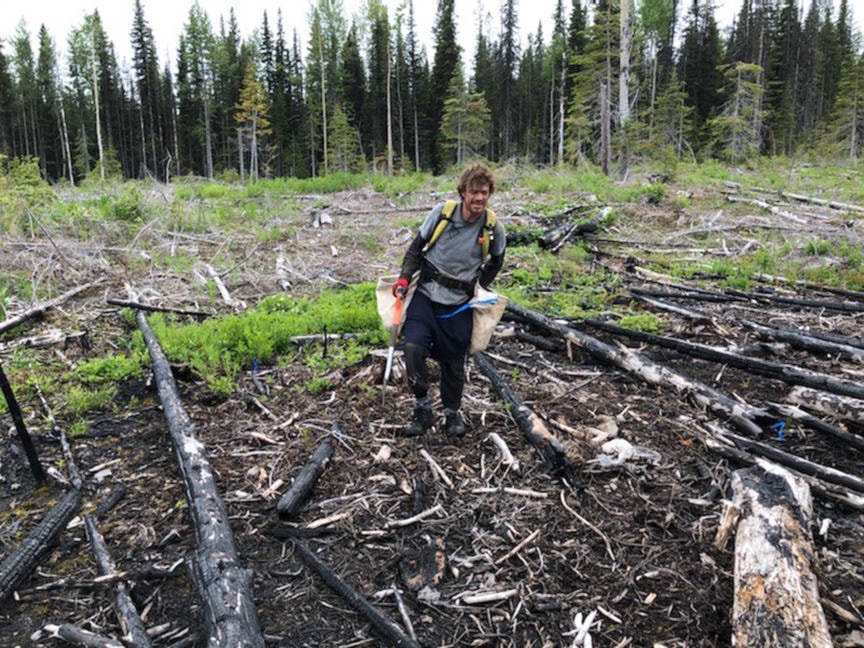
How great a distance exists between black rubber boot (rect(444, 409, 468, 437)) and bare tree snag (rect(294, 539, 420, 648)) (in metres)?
1.67

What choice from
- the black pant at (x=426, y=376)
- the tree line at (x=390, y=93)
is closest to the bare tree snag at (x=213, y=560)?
the black pant at (x=426, y=376)

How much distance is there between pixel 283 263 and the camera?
1095 cm

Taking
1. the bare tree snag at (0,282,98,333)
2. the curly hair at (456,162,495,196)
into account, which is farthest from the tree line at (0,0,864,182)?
the curly hair at (456,162,495,196)

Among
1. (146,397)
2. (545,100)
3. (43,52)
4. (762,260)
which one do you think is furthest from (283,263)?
(43,52)

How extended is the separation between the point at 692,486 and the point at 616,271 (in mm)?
7278

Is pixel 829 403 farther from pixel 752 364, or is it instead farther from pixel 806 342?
pixel 806 342

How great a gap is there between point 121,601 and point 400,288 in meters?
2.84

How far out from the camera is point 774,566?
267 cm

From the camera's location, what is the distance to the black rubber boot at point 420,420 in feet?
15.4

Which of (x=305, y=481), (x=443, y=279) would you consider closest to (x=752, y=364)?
(x=443, y=279)

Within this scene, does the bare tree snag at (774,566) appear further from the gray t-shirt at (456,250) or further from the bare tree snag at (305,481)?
the bare tree snag at (305,481)

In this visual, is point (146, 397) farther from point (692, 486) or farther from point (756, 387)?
point (756, 387)

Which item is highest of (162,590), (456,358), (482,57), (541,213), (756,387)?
(482,57)

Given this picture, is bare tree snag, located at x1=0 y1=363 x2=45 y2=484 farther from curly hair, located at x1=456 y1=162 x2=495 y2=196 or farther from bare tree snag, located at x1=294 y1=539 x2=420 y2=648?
curly hair, located at x1=456 y1=162 x2=495 y2=196
